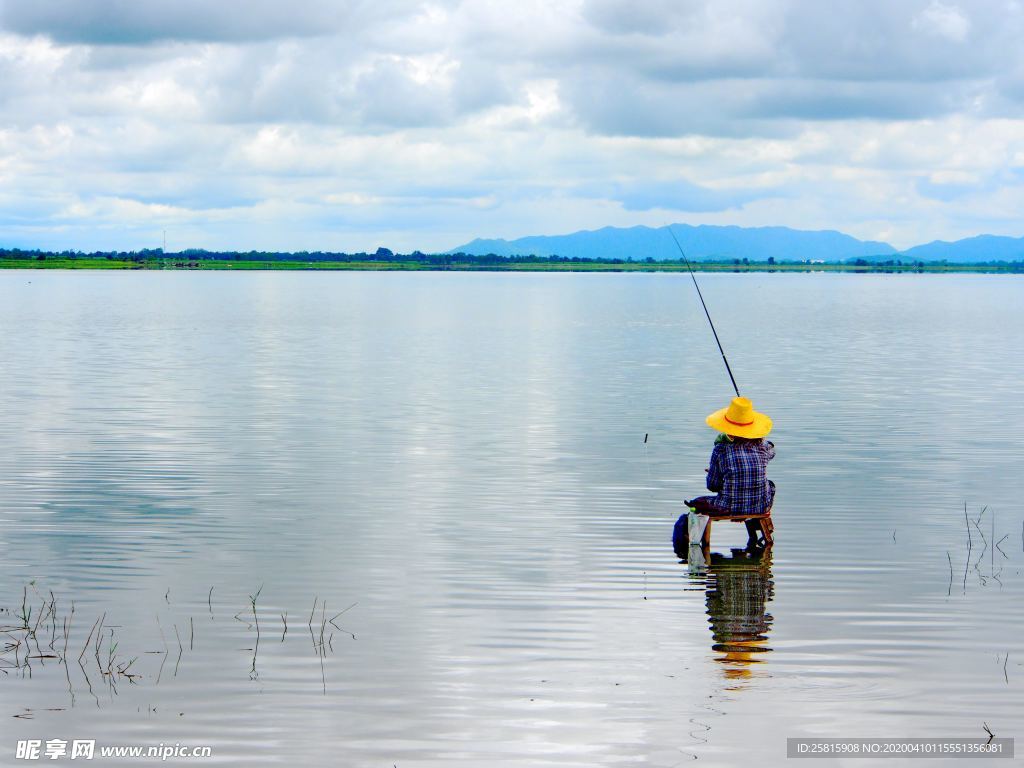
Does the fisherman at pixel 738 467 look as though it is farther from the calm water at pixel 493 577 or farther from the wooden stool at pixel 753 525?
the calm water at pixel 493 577

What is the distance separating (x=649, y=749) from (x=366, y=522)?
29.3 ft

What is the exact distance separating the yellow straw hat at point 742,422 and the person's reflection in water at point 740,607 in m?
1.56

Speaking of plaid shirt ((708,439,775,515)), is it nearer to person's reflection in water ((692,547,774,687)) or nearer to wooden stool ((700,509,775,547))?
wooden stool ((700,509,775,547))

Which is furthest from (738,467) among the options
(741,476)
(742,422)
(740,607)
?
(740,607)

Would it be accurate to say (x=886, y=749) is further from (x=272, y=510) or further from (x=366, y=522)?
(x=272, y=510)

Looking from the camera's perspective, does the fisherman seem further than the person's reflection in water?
Yes

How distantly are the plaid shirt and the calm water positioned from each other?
722mm

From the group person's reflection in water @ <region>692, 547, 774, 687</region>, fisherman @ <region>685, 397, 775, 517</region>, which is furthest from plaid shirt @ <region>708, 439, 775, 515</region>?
person's reflection in water @ <region>692, 547, 774, 687</region>

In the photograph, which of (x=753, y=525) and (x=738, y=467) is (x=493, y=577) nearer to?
(x=738, y=467)

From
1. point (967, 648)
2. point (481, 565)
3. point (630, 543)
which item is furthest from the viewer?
point (630, 543)

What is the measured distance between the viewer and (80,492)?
63.6ft

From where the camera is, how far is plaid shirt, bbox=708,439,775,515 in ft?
49.0

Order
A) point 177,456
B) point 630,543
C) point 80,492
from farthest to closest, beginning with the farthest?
1. point 177,456
2. point 80,492
3. point 630,543

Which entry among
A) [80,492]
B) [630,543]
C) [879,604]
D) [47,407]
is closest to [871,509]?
[630,543]
